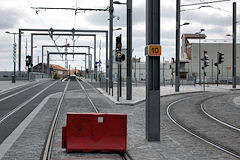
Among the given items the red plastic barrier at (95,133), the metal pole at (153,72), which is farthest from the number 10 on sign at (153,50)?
the red plastic barrier at (95,133)

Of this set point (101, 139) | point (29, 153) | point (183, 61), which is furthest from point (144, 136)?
point (183, 61)

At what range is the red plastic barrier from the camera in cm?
761

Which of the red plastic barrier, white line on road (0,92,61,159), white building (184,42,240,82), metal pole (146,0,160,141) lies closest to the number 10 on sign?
metal pole (146,0,160,141)

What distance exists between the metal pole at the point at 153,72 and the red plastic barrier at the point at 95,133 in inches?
54.4

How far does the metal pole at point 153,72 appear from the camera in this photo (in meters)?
9.00

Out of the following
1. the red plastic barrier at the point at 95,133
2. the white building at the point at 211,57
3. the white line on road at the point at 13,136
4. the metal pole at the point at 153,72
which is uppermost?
the white building at the point at 211,57

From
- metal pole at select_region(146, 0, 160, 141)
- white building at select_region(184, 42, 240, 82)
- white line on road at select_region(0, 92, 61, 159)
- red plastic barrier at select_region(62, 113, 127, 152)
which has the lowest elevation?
white line on road at select_region(0, 92, 61, 159)

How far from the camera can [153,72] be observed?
9047mm

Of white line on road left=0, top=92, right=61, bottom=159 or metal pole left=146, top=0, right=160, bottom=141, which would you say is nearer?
white line on road left=0, top=92, right=61, bottom=159

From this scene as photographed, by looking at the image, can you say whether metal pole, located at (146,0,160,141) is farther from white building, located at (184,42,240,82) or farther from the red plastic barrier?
white building, located at (184,42,240,82)

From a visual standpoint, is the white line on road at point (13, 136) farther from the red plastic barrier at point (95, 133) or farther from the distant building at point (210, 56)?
the distant building at point (210, 56)

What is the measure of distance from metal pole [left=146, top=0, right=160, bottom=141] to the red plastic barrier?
1.38 m

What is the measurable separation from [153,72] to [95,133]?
239cm

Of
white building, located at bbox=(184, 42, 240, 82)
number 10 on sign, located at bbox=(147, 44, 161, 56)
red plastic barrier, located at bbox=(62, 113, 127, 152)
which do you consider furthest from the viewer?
white building, located at bbox=(184, 42, 240, 82)
